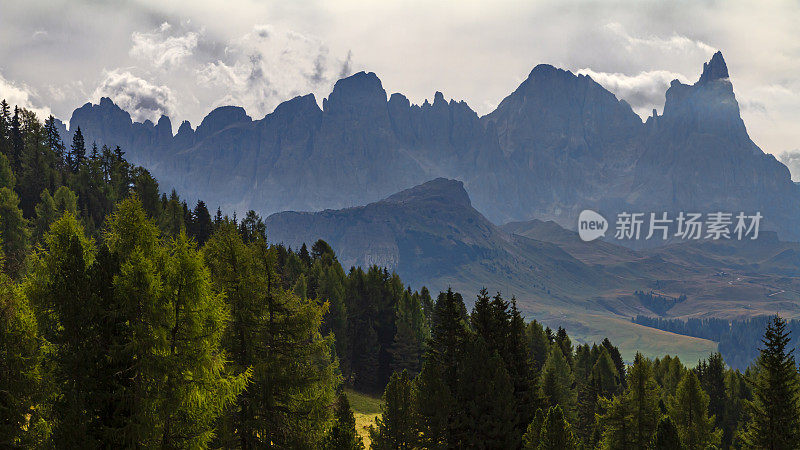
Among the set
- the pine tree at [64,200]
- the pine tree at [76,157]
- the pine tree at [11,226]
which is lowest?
the pine tree at [11,226]

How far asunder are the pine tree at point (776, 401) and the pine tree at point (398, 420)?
21.9 m

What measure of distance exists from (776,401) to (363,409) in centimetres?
5047

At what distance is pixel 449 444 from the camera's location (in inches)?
1328

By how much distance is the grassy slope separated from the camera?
2460 inches

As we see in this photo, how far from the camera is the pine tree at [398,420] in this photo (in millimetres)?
33844

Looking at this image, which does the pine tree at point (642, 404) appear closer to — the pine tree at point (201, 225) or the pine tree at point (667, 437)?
the pine tree at point (667, 437)

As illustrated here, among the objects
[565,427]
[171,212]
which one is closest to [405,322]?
[171,212]

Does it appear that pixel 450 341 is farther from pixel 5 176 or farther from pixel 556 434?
pixel 5 176

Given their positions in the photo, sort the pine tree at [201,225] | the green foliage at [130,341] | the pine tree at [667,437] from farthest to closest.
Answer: the pine tree at [201,225] → the pine tree at [667,437] → the green foliage at [130,341]

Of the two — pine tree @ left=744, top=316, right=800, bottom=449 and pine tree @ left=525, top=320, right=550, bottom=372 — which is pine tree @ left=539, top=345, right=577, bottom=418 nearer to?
pine tree @ left=525, top=320, right=550, bottom=372

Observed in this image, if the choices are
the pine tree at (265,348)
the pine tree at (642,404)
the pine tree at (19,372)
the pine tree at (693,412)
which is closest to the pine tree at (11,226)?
the pine tree at (19,372)

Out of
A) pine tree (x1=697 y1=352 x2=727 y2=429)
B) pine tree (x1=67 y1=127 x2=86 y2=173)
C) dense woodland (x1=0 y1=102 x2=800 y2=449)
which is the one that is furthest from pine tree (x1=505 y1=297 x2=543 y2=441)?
pine tree (x1=67 y1=127 x2=86 y2=173)

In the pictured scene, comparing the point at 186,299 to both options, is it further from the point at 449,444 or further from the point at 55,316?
the point at 449,444

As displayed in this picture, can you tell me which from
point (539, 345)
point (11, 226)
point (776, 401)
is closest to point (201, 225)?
point (11, 226)
